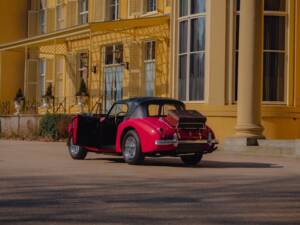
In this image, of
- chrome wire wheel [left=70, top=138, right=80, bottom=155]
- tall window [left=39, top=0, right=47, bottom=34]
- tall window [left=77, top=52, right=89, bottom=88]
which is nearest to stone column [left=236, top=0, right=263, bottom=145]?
chrome wire wheel [left=70, top=138, right=80, bottom=155]

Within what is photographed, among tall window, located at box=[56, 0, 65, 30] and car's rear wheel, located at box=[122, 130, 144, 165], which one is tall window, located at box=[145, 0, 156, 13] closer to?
tall window, located at box=[56, 0, 65, 30]

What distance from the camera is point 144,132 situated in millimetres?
14172

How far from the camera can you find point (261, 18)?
768 inches

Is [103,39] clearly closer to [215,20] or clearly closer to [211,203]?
[215,20]

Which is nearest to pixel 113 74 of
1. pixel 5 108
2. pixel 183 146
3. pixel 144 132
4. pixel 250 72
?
pixel 5 108

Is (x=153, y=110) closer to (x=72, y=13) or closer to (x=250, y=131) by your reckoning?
(x=250, y=131)

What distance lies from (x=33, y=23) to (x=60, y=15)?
3.30 meters

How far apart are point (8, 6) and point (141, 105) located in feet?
72.9

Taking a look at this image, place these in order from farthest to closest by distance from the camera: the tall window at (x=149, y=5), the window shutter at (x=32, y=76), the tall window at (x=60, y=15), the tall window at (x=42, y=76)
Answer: the window shutter at (x=32, y=76), the tall window at (x=42, y=76), the tall window at (x=60, y=15), the tall window at (x=149, y=5)

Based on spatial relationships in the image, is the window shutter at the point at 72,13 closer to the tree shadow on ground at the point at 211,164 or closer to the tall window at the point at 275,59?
the tall window at the point at 275,59

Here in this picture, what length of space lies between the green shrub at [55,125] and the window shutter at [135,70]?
9.11ft

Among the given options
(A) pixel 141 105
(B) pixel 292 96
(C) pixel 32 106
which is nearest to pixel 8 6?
(C) pixel 32 106

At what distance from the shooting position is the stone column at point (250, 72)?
63.0 feet

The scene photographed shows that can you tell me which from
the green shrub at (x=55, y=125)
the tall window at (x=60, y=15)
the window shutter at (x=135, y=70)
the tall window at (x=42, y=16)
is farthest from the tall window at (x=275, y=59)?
the tall window at (x=42, y=16)
